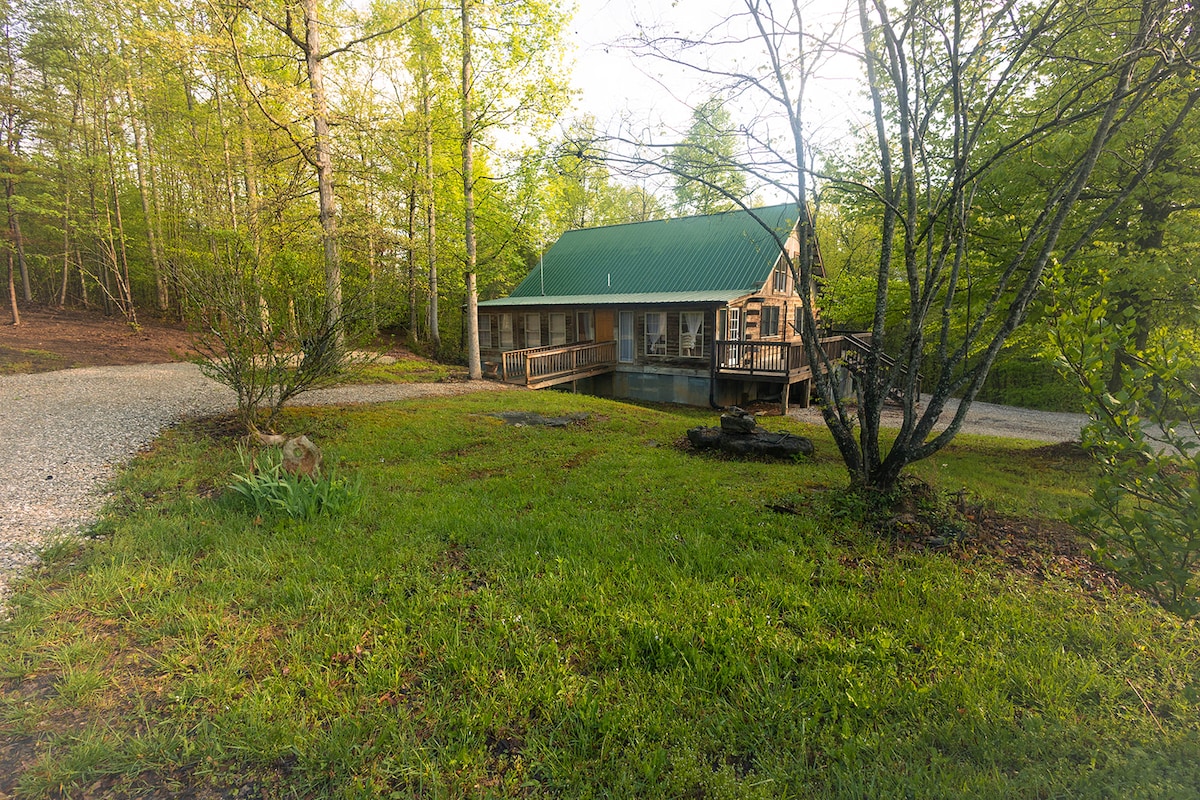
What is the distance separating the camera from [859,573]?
3746mm

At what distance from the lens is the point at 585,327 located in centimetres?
2039

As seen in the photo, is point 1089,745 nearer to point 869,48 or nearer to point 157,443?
point 869,48

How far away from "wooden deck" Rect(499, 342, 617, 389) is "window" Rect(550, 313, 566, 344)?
2924 millimetres

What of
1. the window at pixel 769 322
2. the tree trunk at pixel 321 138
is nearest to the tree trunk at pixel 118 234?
the tree trunk at pixel 321 138

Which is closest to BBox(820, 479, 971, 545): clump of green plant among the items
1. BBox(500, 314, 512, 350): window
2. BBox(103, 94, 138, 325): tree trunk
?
BBox(500, 314, 512, 350): window

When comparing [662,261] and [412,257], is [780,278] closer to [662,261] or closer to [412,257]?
[662,261]

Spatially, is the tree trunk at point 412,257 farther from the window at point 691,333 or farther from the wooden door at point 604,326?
the window at point 691,333

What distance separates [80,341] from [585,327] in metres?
16.7

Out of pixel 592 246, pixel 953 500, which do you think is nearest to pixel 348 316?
pixel 953 500

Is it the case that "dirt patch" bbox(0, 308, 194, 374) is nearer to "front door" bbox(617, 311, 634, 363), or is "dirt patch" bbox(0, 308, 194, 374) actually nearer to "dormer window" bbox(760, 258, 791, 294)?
"front door" bbox(617, 311, 634, 363)

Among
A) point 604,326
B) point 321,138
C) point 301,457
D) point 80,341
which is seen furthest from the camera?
point 604,326

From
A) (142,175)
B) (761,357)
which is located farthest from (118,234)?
(761,357)

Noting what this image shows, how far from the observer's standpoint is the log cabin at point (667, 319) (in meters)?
16.0

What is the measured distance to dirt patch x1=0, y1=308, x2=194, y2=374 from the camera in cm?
1341
